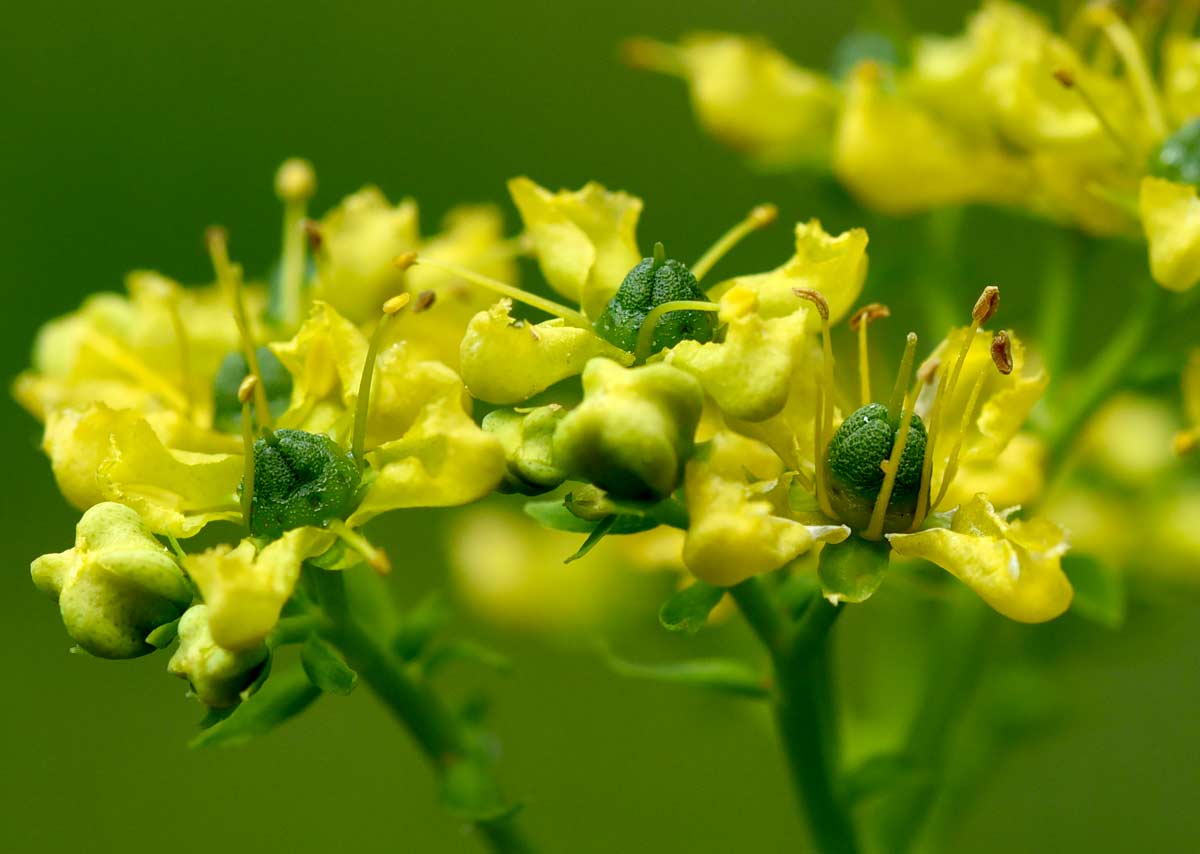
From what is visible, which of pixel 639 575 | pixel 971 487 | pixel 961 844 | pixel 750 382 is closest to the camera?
pixel 750 382

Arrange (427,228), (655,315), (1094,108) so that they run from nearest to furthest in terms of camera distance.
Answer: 1. (655,315)
2. (1094,108)
3. (427,228)

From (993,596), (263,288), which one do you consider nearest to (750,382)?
(993,596)

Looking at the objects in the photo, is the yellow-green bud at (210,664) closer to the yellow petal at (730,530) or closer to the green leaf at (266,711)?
the green leaf at (266,711)

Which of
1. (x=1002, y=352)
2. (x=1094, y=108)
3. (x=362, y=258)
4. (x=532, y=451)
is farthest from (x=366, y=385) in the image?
(x=1094, y=108)

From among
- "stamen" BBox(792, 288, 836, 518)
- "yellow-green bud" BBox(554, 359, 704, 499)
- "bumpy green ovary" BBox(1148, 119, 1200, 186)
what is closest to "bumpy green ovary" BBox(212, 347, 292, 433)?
"yellow-green bud" BBox(554, 359, 704, 499)

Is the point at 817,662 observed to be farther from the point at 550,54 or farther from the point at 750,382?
the point at 550,54

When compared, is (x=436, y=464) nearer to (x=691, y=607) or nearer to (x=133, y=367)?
(x=691, y=607)
